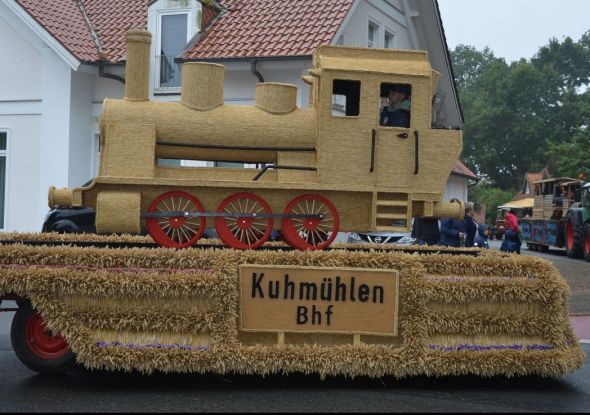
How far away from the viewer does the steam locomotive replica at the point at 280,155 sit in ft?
21.7

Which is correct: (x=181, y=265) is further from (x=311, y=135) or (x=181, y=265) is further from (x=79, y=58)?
(x=79, y=58)

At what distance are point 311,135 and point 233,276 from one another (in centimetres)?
161

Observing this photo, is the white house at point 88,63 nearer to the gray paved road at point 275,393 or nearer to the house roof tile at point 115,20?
the house roof tile at point 115,20

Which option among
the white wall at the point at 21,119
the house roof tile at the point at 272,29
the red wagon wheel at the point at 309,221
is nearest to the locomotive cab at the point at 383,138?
the red wagon wheel at the point at 309,221

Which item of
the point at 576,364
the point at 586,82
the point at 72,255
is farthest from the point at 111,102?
the point at 586,82

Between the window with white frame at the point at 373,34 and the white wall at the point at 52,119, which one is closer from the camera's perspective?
the white wall at the point at 52,119

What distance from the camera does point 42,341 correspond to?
6.02m

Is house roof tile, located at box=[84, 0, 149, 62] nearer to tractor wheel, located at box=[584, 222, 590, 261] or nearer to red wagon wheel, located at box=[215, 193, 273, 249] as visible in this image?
red wagon wheel, located at box=[215, 193, 273, 249]

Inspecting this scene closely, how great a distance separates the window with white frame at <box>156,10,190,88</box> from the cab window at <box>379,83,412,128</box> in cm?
1186

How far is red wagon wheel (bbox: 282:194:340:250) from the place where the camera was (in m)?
6.71

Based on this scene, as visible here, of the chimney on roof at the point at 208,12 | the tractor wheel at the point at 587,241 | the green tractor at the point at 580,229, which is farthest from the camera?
the green tractor at the point at 580,229

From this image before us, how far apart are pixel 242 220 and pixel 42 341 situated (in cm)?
177

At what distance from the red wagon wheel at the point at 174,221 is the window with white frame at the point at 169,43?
11946 mm

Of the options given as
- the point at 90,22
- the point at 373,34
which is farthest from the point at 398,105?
the point at 90,22
